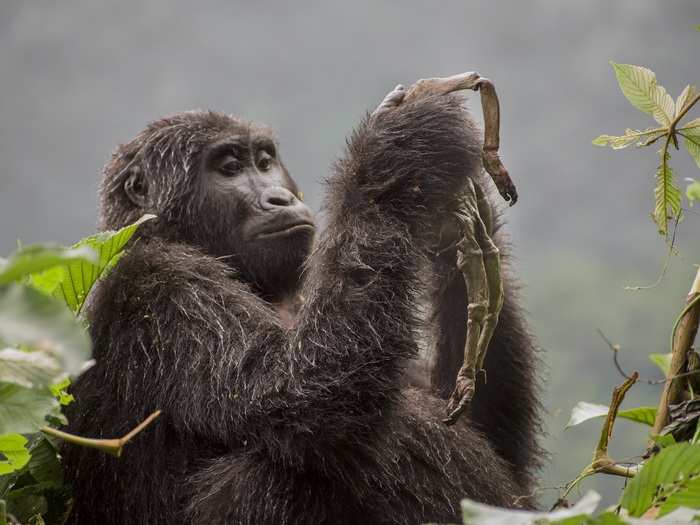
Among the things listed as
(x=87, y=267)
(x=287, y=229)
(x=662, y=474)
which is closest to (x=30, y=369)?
(x=662, y=474)

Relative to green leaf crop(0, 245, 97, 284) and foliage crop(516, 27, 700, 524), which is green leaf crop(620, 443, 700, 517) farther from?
green leaf crop(0, 245, 97, 284)

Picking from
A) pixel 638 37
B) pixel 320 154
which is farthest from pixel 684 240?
pixel 320 154

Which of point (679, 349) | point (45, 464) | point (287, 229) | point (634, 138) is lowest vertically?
point (45, 464)

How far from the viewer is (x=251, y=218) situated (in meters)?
3.66

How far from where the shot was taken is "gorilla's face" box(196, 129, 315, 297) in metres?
3.57

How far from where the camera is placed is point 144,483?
9.76ft

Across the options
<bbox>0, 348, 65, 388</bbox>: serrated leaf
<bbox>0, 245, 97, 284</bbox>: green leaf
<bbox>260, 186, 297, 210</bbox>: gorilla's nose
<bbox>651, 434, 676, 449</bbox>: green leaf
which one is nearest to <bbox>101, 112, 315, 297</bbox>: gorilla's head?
<bbox>260, 186, 297, 210</bbox>: gorilla's nose

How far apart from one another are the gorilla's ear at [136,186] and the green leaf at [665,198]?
6.99 ft

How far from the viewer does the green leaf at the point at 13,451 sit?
2131 millimetres

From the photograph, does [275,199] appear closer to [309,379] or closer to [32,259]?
[309,379]

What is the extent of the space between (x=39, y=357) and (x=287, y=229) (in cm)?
221

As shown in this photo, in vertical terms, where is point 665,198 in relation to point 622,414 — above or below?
above

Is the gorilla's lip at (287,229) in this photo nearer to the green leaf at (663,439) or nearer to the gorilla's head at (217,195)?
the gorilla's head at (217,195)

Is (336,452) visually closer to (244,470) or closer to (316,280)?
(244,470)
